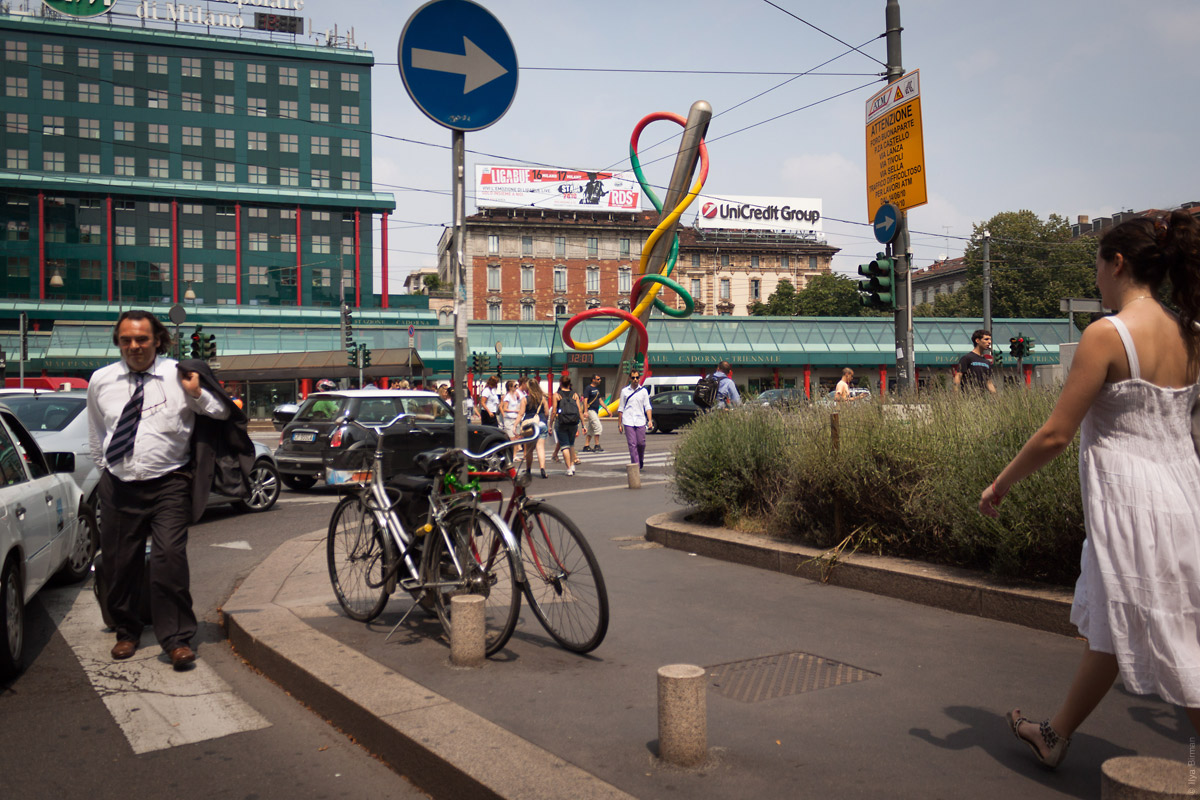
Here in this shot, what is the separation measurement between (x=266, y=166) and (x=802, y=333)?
40354 millimetres

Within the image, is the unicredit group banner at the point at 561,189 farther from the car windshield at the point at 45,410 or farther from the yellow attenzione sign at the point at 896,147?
the car windshield at the point at 45,410

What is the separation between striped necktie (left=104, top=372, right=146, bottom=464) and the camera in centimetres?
507

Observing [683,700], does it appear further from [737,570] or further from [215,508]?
[215,508]

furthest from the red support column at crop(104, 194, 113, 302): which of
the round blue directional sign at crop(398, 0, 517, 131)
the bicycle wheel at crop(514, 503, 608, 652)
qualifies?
the bicycle wheel at crop(514, 503, 608, 652)

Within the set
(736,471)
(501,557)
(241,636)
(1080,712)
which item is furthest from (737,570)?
(1080,712)

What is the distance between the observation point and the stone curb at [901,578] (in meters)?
5.09

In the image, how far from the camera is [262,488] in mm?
12258

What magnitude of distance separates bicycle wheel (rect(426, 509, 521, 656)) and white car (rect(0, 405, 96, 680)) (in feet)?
7.18

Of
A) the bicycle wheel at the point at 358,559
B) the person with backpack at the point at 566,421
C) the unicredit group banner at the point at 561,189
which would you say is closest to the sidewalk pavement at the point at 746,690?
the bicycle wheel at the point at 358,559

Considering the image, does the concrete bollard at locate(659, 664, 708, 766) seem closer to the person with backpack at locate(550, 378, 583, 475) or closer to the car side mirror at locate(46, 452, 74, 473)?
the car side mirror at locate(46, 452, 74, 473)

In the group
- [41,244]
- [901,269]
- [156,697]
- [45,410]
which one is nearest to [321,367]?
[41,244]

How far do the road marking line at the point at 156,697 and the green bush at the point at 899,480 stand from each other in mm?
4025

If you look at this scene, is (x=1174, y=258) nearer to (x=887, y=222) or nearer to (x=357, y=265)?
(x=887, y=222)

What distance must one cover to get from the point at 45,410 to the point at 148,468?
596 cm
